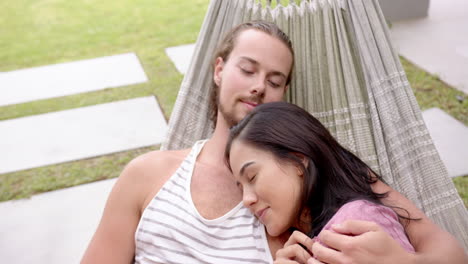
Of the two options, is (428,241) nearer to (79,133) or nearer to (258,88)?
Answer: (258,88)

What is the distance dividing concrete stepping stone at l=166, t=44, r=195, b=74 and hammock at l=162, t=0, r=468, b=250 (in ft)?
6.12

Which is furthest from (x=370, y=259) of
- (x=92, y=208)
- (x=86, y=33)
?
(x=86, y=33)

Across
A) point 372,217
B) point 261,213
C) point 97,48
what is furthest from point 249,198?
point 97,48

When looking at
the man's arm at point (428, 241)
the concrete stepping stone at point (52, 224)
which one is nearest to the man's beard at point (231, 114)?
the man's arm at point (428, 241)

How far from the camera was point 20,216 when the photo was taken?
102 inches

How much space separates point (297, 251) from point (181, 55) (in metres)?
2.99

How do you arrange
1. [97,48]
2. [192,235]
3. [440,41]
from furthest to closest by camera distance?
[97,48] → [440,41] → [192,235]

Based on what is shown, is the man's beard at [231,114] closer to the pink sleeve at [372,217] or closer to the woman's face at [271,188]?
the woman's face at [271,188]

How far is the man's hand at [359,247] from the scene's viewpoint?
122cm

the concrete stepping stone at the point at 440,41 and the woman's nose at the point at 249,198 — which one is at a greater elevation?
the woman's nose at the point at 249,198

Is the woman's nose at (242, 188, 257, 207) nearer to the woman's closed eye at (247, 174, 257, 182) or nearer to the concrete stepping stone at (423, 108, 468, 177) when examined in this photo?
the woman's closed eye at (247, 174, 257, 182)

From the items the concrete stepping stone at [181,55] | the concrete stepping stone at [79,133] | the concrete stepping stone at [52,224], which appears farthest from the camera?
the concrete stepping stone at [181,55]

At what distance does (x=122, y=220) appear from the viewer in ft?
5.31

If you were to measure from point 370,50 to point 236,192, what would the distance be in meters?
0.62
